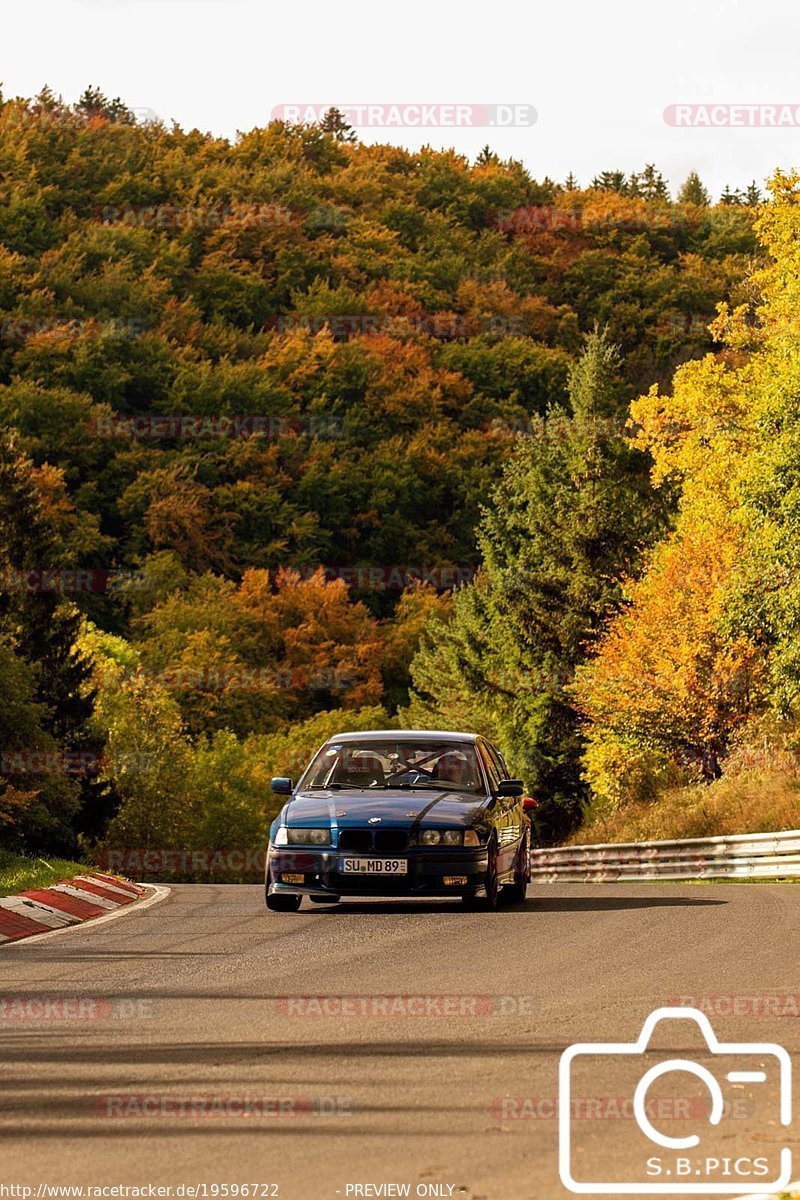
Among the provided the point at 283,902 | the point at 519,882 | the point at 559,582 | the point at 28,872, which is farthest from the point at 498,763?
the point at 559,582

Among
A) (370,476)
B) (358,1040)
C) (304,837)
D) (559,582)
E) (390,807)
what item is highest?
(370,476)

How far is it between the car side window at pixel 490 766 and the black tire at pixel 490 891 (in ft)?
3.17

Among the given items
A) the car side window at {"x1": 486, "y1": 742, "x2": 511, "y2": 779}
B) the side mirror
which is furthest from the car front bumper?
the car side window at {"x1": 486, "y1": 742, "x2": 511, "y2": 779}

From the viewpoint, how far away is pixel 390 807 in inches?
669

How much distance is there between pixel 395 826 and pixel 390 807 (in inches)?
13.5

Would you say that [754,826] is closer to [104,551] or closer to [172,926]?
[172,926]

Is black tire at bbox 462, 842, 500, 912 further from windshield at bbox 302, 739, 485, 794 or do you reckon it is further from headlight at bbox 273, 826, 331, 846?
headlight at bbox 273, 826, 331, 846

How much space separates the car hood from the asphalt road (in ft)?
2.86

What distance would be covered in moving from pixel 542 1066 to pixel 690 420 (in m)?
34.7

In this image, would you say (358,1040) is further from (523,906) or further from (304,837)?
(523,906)

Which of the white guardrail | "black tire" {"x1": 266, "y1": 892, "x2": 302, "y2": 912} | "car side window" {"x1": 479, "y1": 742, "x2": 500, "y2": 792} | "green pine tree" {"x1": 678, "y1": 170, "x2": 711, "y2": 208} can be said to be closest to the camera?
"black tire" {"x1": 266, "y1": 892, "x2": 302, "y2": 912}

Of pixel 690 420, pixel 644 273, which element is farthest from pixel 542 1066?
pixel 644 273

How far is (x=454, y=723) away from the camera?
6469 cm

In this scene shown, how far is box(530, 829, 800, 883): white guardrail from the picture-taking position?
28141mm
